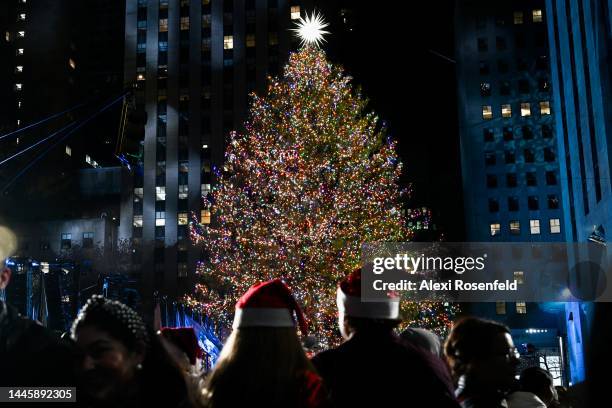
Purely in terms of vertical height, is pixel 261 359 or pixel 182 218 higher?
pixel 182 218

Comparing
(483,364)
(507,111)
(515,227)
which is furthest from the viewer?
(507,111)

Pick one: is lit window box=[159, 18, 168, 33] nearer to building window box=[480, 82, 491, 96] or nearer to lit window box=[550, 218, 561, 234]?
building window box=[480, 82, 491, 96]

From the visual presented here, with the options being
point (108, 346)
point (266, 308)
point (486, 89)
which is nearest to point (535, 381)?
point (266, 308)

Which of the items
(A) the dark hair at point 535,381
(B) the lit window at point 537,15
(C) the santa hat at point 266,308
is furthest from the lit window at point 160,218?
(C) the santa hat at point 266,308

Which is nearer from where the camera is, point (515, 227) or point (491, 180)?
point (515, 227)

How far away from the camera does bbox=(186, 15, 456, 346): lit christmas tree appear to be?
941 inches

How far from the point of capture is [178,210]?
76.3m

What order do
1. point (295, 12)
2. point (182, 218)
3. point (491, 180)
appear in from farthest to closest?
point (295, 12), point (182, 218), point (491, 180)

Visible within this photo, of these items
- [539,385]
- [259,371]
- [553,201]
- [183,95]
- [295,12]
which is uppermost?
[295,12]

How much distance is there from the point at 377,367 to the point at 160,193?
249 ft

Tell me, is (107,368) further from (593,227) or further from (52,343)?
(593,227)

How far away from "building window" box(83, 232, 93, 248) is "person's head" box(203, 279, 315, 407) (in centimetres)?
7417

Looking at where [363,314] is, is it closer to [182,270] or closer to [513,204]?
[182,270]

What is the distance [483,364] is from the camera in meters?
3.93
